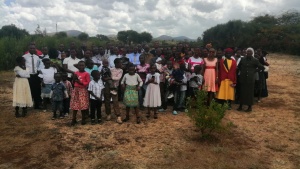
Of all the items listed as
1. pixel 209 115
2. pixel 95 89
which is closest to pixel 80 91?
pixel 95 89

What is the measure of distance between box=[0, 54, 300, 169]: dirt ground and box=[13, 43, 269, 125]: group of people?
1.46 ft

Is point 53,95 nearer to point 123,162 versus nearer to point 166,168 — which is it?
point 123,162

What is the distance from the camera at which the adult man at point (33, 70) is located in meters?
7.40

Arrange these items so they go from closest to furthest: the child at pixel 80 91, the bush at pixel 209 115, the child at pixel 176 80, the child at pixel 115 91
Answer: the bush at pixel 209 115 < the child at pixel 80 91 < the child at pixel 115 91 < the child at pixel 176 80

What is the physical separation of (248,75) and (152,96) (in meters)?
2.82

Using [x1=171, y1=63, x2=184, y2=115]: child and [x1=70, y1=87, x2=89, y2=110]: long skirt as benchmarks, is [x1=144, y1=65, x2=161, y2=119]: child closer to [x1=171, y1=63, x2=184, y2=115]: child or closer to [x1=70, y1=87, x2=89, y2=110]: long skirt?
[x1=171, y1=63, x2=184, y2=115]: child

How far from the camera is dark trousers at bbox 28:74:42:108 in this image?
24.7ft

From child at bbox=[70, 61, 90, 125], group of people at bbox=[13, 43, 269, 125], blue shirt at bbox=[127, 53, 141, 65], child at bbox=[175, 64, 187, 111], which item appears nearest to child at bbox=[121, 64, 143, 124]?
group of people at bbox=[13, 43, 269, 125]

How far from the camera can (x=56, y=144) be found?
5340 mm

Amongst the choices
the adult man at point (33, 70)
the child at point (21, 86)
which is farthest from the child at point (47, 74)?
the child at point (21, 86)

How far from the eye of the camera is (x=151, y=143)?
545 centimetres

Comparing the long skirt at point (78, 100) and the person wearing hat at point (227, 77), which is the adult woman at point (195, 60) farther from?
the long skirt at point (78, 100)

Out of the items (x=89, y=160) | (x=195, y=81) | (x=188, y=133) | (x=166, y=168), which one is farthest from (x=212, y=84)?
(x=89, y=160)

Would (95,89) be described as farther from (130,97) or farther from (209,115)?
(209,115)
